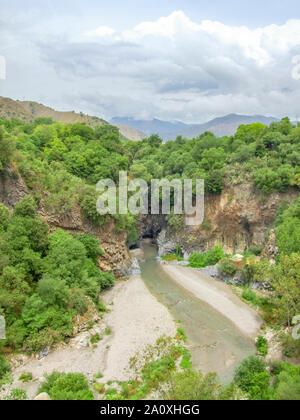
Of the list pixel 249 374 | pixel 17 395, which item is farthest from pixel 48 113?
pixel 249 374

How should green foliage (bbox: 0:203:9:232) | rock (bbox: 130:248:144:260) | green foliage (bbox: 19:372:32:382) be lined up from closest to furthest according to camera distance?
green foliage (bbox: 19:372:32:382) → green foliage (bbox: 0:203:9:232) → rock (bbox: 130:248:144:260)

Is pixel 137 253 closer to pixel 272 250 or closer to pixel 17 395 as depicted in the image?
pixel 272 250

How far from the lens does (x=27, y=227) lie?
98.0ft

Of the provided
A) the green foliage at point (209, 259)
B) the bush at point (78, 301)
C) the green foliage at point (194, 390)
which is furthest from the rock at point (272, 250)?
the green foliage at point (194, 390)

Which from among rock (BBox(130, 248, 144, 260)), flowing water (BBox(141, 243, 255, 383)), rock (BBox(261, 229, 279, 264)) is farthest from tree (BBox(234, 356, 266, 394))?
rock (BBox(130, 248, 144, 260))

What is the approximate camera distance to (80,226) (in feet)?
129

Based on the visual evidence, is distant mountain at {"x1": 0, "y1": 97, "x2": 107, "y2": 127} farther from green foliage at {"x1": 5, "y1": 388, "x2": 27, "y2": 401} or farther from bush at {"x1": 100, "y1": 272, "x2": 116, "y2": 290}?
green foliage at {"x1": 5, "y1": 388, "x2": 27, "y2": 401}

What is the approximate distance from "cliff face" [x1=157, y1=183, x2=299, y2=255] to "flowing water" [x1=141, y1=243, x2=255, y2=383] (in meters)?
12.1

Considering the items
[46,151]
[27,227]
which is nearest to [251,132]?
[46,151]

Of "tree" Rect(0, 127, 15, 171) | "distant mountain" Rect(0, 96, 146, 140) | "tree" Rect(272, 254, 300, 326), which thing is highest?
"distant mountain" Rect(0, 96, 146, 140)

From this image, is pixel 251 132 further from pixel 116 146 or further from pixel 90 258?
pixel 90 258

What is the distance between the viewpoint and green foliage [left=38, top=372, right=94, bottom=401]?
18.9m

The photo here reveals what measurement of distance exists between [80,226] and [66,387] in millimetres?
21743

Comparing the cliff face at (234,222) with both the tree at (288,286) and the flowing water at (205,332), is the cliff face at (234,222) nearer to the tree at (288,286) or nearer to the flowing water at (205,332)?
the flowing water at (205,332)
